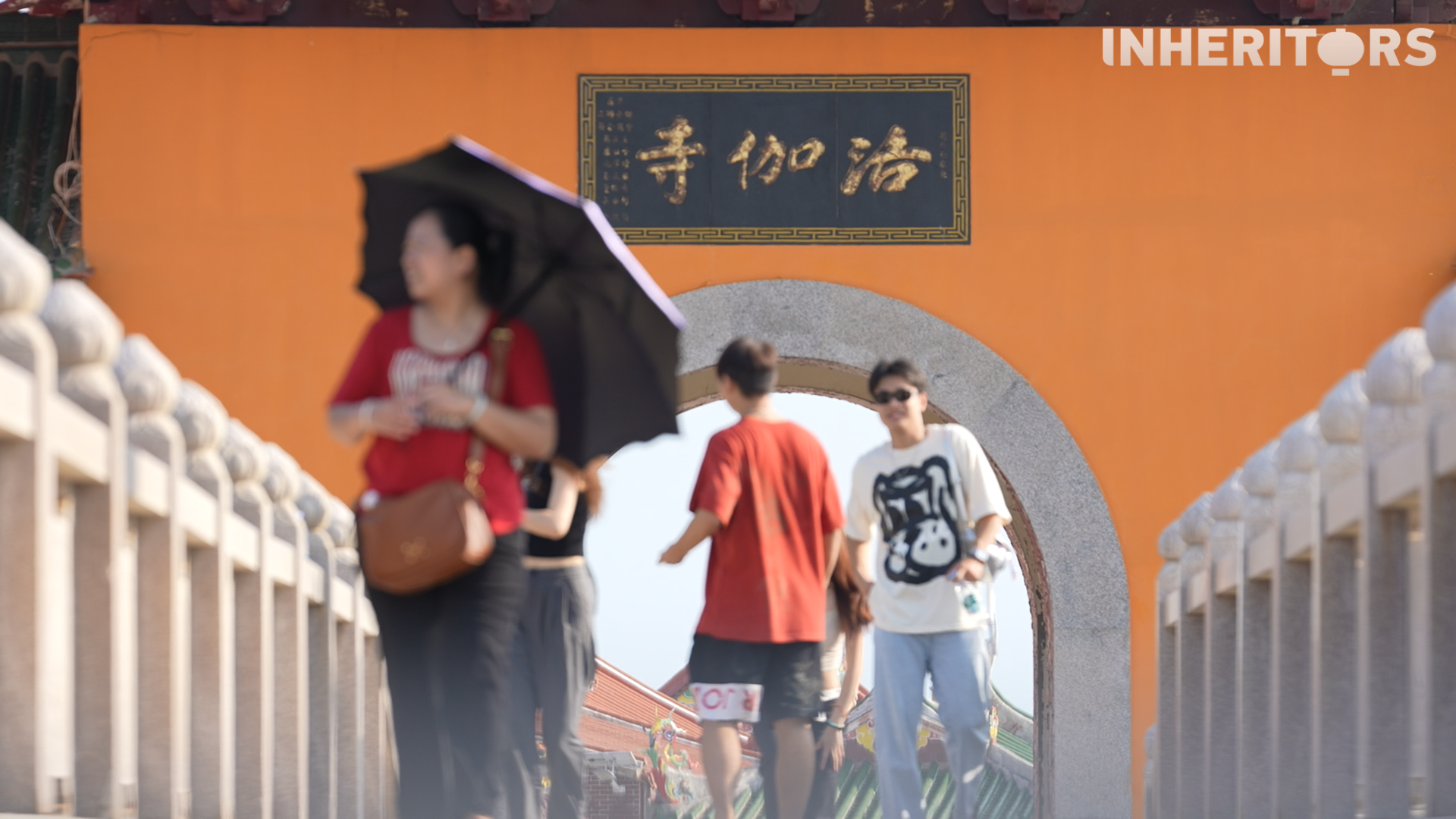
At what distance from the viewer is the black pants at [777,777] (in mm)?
5145

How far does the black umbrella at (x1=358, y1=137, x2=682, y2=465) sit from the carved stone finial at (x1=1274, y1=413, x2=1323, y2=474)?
1.98m

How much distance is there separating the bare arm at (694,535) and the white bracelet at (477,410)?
145 cm

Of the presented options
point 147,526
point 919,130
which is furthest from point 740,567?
point 919,130

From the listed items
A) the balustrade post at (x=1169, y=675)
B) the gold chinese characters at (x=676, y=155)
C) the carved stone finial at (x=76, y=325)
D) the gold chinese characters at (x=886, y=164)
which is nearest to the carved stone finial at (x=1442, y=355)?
the carved stone finial at (x=76, y=325)

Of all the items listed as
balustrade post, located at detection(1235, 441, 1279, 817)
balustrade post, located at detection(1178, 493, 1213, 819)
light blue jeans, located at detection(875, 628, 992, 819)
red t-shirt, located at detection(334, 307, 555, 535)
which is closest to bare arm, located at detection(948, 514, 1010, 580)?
light blue jeans, located at detection(875, 628, 992, 819)

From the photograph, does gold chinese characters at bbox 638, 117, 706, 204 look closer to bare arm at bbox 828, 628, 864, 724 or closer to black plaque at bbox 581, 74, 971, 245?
black plaque at bbox 581, 74, 971, 245

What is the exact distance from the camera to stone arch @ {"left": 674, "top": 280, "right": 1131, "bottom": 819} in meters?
9.38

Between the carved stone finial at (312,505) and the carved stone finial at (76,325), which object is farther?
the carved stone finial at (312,505)

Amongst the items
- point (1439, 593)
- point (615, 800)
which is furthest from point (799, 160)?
point (615, 800)

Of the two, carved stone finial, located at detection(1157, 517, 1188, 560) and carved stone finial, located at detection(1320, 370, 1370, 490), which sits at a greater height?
carved stone finial, located at detection(1320, 370, 1370, 490)

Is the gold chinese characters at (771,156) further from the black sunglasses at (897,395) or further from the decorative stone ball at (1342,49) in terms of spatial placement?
the black sunglasses at (897,395)

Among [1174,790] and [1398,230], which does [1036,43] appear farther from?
[1174,790]

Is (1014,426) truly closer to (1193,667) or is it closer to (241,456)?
(1193,667)

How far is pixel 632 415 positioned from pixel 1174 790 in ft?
11.8
